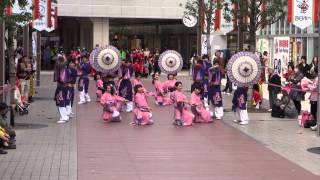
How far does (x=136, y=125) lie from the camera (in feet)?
53.1

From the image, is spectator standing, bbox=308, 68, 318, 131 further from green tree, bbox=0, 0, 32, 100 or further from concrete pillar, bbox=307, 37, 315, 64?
concrete pillar, bbox=307, 37, 315, 64

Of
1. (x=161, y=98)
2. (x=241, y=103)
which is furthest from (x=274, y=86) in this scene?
(x=161, y=98)

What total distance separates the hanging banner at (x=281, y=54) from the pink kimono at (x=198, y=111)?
8.53 m

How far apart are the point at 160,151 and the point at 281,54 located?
49.1 ft

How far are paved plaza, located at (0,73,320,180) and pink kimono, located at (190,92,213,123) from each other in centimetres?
41

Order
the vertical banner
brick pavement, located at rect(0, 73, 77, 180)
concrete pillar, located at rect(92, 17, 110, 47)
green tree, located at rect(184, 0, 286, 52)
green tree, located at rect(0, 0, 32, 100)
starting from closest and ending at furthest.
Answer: brick pavement, located at rect(0, 73, 77, 180) → green tree, located at rect(0, 0, 32, 100) → green tree, located at rect(184, 0, 286, 52) → the vertical banner → concrete pillar, located at rect(92, 17, 110, 47)

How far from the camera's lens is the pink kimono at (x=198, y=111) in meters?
16.7

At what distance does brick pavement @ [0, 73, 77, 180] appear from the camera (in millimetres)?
9859

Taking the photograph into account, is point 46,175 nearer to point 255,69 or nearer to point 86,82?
point 255,69

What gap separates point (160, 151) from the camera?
12.1 meters

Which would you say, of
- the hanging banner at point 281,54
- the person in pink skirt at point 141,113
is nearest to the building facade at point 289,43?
the hanging banner at point 281,54

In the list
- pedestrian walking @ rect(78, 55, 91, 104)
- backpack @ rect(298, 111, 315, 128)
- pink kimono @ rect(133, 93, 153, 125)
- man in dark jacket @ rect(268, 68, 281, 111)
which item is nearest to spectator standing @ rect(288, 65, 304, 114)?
man in dark jacket @ rect(268, 68, 281, 111)

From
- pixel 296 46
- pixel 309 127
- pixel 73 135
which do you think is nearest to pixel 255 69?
pixel 309 127

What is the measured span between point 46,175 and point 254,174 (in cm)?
310
